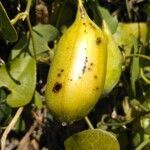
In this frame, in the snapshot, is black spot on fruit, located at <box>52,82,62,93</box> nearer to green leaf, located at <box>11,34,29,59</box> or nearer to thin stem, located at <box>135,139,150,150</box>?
green leaf, located at <box>11,34,29,59</box>

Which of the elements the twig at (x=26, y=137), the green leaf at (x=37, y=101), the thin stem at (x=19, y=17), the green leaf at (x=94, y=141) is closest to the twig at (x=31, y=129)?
the twig at (x=26, y=137)

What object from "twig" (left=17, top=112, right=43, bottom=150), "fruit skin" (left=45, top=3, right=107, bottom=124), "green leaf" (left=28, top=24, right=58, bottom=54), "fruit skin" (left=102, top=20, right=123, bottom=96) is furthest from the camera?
"twig" (left=17, top=112, right=43, bottom=150)

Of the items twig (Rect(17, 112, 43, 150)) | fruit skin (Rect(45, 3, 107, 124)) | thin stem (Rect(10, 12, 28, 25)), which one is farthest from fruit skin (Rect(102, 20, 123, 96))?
twig (Rect(17, 112, 43, 150))

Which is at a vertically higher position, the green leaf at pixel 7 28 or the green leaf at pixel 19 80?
the green leaf at pixel 7 28

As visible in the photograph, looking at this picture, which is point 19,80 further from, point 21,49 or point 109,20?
point 109,20

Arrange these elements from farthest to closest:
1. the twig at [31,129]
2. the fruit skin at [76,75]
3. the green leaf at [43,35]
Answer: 1. the twig at [31,129]
2. the green leaf at [43,35]
3. the fruit skin at [76,75]

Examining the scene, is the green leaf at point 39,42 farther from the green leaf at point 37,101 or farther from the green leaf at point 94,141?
the green leaf at point 94,141

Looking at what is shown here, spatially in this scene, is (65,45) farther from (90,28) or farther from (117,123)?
(117,123)
